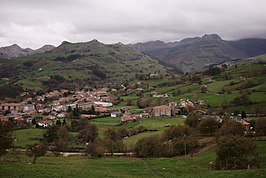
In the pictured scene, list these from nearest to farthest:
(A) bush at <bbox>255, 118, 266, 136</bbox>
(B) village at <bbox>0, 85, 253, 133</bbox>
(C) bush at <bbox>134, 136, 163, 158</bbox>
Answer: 1. (C) bush at <bbox>134, 136, 163, 158</bbox>
2. (A) bush at <bbox>255, 118, 266, 136</bbox>
3. (B) village at <bbox>0, 85, 253, 133</bbox>

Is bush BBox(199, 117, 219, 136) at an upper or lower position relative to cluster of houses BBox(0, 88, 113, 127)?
lower

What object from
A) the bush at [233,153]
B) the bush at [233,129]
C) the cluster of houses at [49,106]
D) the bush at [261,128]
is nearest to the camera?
the bush at [233,153]

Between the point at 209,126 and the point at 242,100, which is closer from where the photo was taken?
the point at 209,126

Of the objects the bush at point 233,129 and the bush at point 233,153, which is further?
the bush at point 233,129

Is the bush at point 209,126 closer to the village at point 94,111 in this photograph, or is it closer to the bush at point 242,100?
the village at point 94,111

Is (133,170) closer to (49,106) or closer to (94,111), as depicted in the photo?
(94,111)

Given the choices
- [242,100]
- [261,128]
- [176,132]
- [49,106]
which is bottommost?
[176,132]

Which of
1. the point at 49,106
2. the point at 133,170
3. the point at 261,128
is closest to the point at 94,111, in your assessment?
the point at 49,106

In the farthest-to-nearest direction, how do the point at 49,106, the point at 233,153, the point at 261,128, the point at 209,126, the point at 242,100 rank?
the point at 49,106 → the point at 242,100 → the point at 209,126 → the point at 261,128 → the point at 233,153

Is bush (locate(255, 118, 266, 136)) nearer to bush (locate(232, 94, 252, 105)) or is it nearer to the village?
the village

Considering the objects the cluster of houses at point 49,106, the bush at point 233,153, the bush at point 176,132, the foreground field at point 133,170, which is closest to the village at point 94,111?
the cluster of houses at point 49,106

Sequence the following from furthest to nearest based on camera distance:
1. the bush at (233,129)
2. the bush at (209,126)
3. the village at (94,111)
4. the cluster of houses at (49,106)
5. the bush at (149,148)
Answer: the cluster of houses at (49,106)
the village at (94,111)
the bush at (209,126)
the bush at (233,129)
the bush at (149,148)

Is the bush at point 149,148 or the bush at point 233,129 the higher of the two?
the bush at point 233,129

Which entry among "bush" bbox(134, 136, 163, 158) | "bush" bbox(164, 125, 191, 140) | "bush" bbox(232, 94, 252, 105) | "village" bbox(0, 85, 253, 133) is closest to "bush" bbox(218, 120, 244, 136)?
"bush" bbox(164, 125, 191, 140)
